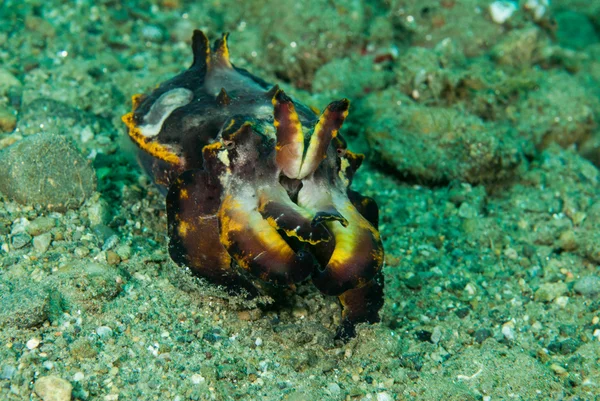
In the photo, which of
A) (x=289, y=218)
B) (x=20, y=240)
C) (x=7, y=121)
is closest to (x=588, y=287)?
(x=289, y=218)

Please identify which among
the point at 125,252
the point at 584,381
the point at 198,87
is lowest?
the point at 584,381

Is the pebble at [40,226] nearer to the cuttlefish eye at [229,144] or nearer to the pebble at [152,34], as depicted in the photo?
the cuttlefish eye at [229,144]

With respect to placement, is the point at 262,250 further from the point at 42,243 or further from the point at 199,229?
the point at 42,243

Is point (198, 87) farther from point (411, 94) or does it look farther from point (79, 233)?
point (411, 94)

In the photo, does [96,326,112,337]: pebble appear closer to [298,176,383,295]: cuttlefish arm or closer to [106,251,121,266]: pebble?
[106,251,121,266]: pebble

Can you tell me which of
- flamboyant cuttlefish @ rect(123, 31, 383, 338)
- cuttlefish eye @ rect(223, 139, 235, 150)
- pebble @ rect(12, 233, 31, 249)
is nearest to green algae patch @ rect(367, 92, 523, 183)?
flamboyant cuttlefish @ rect(123, 31, 383, 338)

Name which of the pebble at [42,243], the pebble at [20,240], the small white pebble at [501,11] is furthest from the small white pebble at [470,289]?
the small white pebble at [501,11]

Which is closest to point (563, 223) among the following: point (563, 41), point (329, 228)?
point (329, 228)
